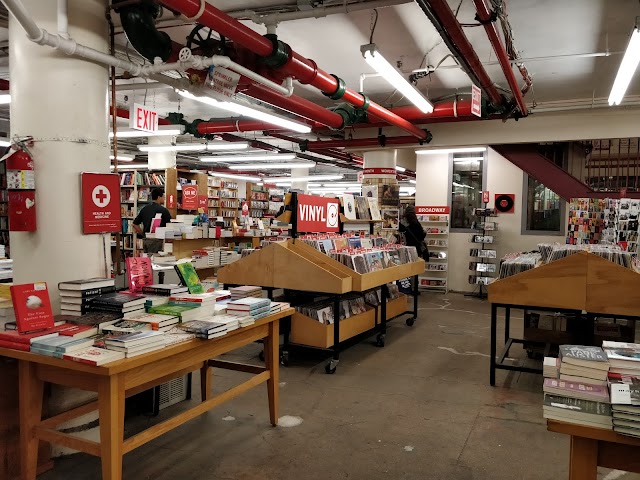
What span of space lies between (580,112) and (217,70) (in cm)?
649

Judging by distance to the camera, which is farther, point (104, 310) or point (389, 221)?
point (389, 221)

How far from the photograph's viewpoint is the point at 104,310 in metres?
2.74

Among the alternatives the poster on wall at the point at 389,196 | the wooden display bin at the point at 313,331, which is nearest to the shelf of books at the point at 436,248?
the poster on wall at the point at 389,196

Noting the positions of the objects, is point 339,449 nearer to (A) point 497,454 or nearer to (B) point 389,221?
(A) point 497,454

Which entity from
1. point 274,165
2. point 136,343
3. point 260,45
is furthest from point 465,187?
point 136,343

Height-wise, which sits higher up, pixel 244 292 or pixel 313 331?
pixel 244 292

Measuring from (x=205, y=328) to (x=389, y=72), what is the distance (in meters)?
3.34

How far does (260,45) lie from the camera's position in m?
4.32

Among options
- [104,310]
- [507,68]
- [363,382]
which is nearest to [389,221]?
[507,68]

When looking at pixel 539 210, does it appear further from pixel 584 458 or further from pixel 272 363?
pixel 584 458

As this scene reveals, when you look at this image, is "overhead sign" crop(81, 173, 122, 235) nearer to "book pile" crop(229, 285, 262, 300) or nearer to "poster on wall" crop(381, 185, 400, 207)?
"book pile" crop(229, 285, 262, 300)

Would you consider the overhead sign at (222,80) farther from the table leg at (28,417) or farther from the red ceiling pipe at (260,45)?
the table leg at (28,417)

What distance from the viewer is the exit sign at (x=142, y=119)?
265 inches

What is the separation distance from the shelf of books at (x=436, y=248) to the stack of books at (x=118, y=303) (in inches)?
318
